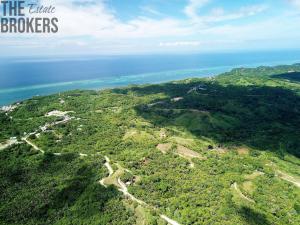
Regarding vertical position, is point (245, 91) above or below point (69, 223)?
above

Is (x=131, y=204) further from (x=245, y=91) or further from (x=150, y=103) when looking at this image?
(x=245, y=91)

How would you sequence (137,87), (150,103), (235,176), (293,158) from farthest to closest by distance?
(137,87)
(150,103)
(293,158)
(235,176)

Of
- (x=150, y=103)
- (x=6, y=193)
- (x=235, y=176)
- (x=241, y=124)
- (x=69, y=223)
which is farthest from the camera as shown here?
(x=150, y=103)

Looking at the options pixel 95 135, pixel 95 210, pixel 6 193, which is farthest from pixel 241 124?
pixel 6 193

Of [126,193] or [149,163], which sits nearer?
[126,193]

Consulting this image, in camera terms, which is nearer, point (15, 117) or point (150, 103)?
point (15, 117)

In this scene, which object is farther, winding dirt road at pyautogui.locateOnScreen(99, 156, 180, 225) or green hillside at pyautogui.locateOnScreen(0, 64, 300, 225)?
green hillside at pyautogui.locateOnScreen(0, 64, 300, 225)

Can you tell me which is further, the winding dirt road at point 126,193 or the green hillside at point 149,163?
the green hillside at point 149,163

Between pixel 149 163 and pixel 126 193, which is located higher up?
pixel 149 163
